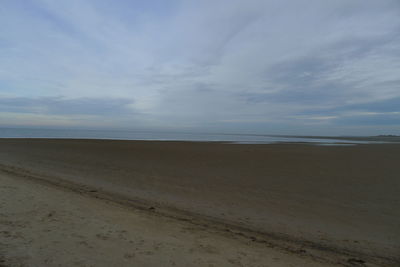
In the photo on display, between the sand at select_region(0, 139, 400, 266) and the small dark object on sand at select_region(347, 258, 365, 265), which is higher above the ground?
the sand at select_region(0, 139, 400, 266)

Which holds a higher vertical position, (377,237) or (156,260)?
(156,260)

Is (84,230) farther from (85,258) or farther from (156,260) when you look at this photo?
(156,260)

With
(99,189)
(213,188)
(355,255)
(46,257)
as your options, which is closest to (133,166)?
(99,189)

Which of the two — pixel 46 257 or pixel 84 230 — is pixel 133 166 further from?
pixel 46 257

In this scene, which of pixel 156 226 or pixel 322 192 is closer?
pixel 156 226

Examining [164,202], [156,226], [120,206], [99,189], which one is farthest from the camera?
[99,189]

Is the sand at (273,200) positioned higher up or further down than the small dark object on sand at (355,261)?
higher up

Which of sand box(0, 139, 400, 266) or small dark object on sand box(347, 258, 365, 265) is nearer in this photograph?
small dark object on sand box(347, 258, 365, 265)

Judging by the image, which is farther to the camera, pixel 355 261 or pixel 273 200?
pixel 273 200

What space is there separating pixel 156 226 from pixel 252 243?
2025 millimetres

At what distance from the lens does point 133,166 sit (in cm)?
1193

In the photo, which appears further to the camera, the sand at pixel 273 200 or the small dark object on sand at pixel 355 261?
the sand at pixel 273 200

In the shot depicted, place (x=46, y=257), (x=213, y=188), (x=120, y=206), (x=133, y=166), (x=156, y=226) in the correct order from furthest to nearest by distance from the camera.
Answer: (x=133, y=166) < (x=213, y=188) < (x=120, y=206) < (x=156, y=226) < (x=46, y=257)

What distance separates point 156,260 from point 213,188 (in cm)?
506
